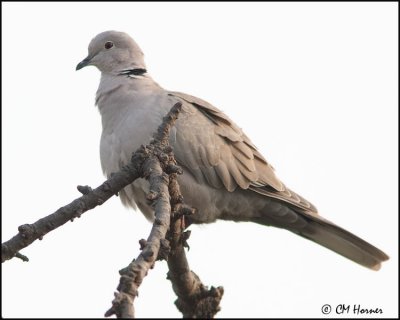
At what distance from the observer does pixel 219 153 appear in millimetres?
6047

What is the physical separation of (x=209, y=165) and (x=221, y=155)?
0.19 meters

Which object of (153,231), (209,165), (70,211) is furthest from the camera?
(209,165)

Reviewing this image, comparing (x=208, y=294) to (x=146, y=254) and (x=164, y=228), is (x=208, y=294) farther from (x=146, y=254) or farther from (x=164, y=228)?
(x=146, y=254)

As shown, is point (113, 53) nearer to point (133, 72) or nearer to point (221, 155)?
point (133, 72)

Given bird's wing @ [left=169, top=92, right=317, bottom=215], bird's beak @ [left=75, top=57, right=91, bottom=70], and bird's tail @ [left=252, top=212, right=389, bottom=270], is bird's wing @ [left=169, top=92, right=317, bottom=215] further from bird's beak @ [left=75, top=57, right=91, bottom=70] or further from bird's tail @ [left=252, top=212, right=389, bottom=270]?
bird's beak @ [left=75, top=57, right=91, bottom=70]

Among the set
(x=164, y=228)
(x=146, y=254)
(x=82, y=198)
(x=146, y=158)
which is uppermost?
(x=146, y=158)

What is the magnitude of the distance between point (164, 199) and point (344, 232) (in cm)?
A: 311

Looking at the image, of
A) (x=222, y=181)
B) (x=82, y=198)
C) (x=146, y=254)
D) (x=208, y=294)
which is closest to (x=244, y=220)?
(x=222, y=181)

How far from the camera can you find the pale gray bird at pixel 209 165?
578cm

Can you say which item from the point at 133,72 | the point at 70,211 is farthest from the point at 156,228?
the point at 133,72

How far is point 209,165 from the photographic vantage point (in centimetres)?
→ 591

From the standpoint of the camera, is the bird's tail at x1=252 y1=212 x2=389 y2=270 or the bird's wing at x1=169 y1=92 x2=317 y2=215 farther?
the bird's tail at x1=252 y1=212 x2=389 y2=270

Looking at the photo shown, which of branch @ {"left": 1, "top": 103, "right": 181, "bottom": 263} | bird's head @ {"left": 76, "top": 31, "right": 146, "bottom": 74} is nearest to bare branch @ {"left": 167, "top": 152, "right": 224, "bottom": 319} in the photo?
branch @ {"left": 1, "top": 103, "right": 181, "bottom": 263}

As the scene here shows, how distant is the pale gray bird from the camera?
5.78 m
